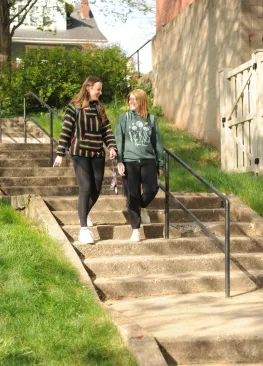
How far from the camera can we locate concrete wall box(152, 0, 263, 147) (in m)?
12.5

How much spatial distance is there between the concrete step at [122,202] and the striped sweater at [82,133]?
1.29 metres

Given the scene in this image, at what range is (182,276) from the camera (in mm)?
6926

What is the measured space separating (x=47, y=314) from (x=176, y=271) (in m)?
2.04

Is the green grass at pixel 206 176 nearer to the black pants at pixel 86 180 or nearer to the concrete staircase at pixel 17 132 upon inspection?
the concrete staircase at pixel 17 132

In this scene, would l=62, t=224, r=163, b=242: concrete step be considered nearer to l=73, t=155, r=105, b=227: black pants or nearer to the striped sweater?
l=73, t=155, r=105, b=227: black pants

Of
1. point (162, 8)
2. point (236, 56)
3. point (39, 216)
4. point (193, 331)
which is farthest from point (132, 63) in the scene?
point (193, 331)

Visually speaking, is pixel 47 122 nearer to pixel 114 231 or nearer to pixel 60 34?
pixel 114 231

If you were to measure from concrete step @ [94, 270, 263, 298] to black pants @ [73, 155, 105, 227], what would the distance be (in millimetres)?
767

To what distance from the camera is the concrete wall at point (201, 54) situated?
12.5 m

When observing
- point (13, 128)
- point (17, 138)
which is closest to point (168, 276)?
point (17, 138)

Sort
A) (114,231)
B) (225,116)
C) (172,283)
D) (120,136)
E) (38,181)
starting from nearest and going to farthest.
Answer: (172,283) < (120,136) < (114,231) < (38,181) < (225,116)

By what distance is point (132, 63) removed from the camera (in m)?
19.0

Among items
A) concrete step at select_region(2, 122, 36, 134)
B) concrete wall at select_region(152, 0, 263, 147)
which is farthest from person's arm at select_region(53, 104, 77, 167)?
concrete step at select_region(2, 122, 36, 134)

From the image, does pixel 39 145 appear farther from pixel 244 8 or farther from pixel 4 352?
pixel 4 352
